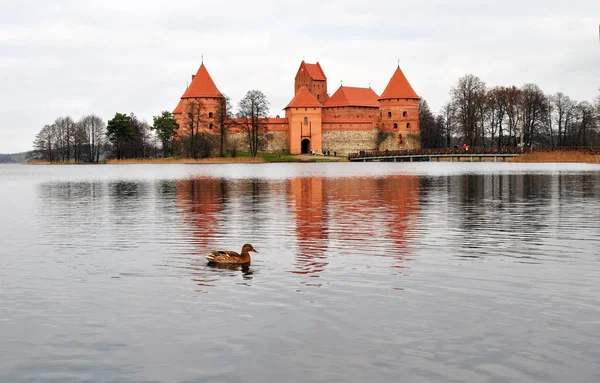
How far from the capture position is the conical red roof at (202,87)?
3976 inches

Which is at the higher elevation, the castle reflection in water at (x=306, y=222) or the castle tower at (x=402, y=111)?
the castle tower at (x=402, y=111)

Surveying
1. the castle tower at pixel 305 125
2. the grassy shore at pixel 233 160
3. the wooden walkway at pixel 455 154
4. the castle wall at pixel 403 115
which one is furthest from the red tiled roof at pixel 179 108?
the castle wall at pixel 403 115

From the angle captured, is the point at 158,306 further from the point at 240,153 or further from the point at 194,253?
the point at 240,153

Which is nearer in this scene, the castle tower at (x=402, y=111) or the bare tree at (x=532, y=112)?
the bare tree at (x=532, y=112)

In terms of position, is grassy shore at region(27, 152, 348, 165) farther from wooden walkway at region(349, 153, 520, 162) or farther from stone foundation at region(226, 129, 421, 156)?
stone foundation at region(226, 129, 421, 156)

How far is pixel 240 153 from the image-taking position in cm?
9662

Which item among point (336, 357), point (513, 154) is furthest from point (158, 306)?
Result: point (513, 154)

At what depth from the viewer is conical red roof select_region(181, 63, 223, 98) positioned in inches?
3976

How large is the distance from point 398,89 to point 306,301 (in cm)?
10117

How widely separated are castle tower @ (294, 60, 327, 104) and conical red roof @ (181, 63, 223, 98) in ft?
55.3

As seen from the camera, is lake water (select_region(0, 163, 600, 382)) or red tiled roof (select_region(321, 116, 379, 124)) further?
red tiled roof (select_region(321, 116, 379, 124))

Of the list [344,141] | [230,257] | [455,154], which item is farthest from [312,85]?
[230,257]

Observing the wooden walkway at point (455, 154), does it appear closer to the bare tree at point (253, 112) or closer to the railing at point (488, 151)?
the railing at point (488, 151)

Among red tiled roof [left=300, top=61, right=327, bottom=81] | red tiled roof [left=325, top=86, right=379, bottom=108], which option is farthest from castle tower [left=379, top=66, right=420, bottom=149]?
red tiled roof [left=300, top=61, right=327, bottom=81]
